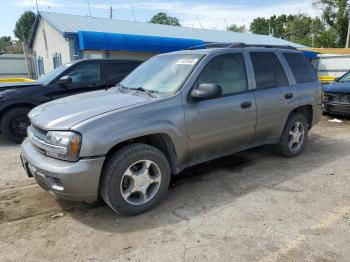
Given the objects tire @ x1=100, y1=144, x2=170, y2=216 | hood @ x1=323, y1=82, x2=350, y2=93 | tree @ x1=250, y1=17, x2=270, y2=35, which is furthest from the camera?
tree @ x1=250, y1=17, x2=270, y2=35

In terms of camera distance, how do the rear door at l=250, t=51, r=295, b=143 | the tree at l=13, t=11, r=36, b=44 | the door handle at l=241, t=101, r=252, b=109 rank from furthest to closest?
the tree at l=13, t=11, r=36, b=44 < the rear door at l=250, t=51, r=295, b=143 < the door handle at l=241, t=101, r=252, b=109

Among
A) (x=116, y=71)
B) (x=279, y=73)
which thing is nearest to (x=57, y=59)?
(x=116, y=71)

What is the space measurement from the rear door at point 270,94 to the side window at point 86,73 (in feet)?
13.8

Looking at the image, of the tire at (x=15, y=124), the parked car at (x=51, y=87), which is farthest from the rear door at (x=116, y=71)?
the tire at (x=15, y=124)

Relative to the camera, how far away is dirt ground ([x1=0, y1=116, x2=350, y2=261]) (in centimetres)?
304

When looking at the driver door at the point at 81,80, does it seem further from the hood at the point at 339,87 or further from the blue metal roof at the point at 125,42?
the blue metal roof at the point at 125,42

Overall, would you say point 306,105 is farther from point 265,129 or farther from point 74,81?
point 74,81

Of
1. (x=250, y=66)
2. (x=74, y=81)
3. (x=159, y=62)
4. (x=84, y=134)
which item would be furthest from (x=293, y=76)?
(x=74, y=81)

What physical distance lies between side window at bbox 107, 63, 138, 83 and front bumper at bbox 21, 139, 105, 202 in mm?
4710

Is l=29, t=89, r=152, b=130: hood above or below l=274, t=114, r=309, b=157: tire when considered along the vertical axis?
above

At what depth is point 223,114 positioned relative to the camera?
429 centimetres

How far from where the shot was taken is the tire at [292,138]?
543 centimetres

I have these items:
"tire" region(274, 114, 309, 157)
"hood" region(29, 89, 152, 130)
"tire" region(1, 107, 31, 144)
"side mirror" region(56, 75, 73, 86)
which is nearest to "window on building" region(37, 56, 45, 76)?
"side mirror" region(56, 75, 73, 86)

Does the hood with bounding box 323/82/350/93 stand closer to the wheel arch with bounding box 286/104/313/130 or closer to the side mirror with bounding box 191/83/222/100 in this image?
the wheel arch with bounding box 286/104/313/130
